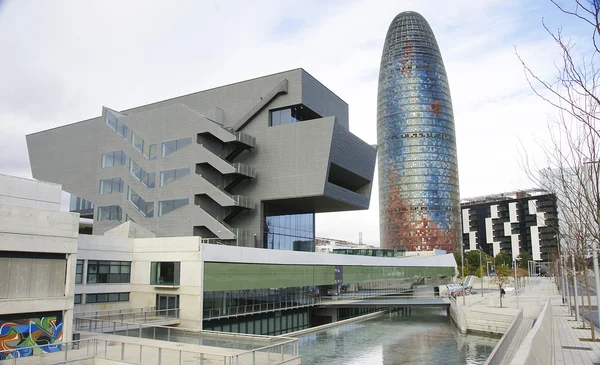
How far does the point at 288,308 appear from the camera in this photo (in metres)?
50.0

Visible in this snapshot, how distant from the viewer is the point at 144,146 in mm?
57531

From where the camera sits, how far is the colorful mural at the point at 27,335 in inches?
852

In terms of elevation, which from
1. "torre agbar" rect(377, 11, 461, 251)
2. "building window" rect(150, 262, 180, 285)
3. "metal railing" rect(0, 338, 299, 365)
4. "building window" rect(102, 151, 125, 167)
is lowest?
"metal railing" rect(0, 338, 299, 365)

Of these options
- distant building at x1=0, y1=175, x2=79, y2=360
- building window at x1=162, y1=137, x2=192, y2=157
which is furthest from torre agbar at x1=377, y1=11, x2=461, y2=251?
distant building at x1=0, y1=175, x2=79, y2=360

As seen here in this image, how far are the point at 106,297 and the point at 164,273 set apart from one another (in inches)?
201

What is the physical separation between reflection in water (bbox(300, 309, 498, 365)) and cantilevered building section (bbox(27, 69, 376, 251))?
1709 cm

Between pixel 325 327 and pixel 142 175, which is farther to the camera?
pixel 142 175

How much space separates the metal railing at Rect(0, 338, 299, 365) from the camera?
19.0m

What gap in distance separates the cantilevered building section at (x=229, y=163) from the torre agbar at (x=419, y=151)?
123m

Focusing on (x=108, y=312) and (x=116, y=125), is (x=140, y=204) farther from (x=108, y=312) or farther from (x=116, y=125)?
(x=108, y=312)

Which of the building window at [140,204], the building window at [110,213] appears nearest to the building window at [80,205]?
the building window at [110,213]

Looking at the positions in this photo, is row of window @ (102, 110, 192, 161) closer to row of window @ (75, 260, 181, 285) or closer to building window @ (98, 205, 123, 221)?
building window @ (98, 205, 123, 221)

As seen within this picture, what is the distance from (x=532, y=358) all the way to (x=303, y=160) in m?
41.5

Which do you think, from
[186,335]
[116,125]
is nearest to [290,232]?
[116,125]
